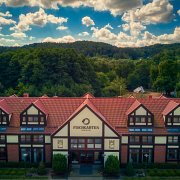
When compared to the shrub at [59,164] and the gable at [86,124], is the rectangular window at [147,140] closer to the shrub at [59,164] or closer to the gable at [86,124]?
the gable at [86,124]

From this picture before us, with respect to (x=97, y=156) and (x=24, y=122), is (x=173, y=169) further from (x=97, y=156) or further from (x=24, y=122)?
(x=24, y=122)

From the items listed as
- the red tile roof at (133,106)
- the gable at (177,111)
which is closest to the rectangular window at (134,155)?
the red tile roof at (133,106)

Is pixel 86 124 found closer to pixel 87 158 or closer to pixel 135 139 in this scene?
pixel 87 158

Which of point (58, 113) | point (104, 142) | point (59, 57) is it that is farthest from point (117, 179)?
point (59, 57)

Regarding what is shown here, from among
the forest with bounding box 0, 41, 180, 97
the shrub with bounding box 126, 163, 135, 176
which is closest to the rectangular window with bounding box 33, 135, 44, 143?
the shrub with bounding box 126, 163, 135, 176

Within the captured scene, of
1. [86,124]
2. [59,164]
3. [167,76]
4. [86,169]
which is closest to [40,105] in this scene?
[86,124]

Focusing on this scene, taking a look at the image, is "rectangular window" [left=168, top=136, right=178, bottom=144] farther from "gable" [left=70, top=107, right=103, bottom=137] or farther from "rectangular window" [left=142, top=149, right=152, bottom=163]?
"gable" [left=70, top=107, right=103, bottom=137]
